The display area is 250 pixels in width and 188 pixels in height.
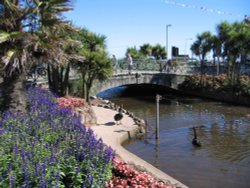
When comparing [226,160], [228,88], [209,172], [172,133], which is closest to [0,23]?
[209,172]

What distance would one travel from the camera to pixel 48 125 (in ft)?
24.7

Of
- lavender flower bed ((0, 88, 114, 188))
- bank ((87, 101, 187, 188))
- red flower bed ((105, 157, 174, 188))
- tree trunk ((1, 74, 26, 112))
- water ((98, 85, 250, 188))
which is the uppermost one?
tree trunk ((1, 74, 26, 112))

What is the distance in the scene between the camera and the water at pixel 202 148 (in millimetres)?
10406

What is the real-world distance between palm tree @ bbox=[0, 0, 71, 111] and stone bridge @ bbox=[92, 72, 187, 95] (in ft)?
52.8

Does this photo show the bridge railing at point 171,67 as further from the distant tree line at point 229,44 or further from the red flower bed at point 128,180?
the red flower bed at point 128,180

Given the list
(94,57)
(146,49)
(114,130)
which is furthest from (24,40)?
(146,49)

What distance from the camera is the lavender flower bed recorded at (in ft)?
15.8

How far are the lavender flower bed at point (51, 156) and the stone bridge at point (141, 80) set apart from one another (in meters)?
19.8

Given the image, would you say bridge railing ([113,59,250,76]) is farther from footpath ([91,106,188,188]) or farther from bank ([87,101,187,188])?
footpath ([91,106,188,188])

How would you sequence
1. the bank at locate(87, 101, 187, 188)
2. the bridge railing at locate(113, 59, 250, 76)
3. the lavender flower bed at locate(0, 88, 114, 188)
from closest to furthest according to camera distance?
the lavender flower bed at locate(0, 88, 114, 188) < the bank at locate(87, 101, 187, 188) < the bridge railing at locate(113, 59, 250, 76)

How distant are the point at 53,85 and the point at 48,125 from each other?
42.2ft

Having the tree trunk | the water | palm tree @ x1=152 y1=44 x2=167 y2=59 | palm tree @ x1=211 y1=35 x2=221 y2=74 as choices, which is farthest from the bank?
palm tree @ x1=152 y1=44 x2=167 y2=59

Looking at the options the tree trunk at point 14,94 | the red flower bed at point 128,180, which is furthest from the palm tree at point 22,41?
the red flower bed at point 128,180

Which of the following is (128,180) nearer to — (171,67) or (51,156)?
(51,156)
